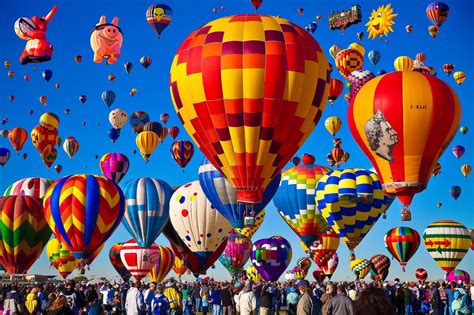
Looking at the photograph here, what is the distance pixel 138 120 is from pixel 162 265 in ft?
24.6

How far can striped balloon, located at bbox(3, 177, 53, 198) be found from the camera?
113 ft

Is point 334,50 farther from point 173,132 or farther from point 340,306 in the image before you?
point 340,306

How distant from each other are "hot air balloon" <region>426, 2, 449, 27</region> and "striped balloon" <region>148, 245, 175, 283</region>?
16.3 metres

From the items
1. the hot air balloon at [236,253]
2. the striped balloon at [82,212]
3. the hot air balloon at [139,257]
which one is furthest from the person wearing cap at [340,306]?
the hot air balloon at [236,253]

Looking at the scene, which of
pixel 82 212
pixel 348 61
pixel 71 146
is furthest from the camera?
pixel 71 146

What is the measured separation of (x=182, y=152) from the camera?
3434cm

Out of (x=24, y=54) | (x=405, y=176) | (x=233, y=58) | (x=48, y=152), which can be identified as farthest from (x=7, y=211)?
(x=405, y=176)

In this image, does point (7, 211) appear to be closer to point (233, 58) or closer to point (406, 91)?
point (233, 58)

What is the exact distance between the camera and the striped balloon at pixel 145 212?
31453 millimetres

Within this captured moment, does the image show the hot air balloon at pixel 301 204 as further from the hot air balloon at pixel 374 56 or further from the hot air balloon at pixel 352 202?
the hot air balloon at pixel 374 56

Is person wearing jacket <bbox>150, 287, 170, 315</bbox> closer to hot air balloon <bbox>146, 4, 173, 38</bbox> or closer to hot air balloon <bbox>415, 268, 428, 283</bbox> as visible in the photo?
hot air balloon <bbox>146, 4, 173, 38</bbox>

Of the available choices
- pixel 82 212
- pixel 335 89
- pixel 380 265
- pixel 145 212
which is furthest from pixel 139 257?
pixel 380 265

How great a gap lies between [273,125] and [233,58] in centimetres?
193

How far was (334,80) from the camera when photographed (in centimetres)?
3294
